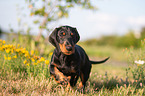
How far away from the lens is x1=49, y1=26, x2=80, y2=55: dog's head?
2.26 m

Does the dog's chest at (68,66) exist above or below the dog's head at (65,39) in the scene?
below

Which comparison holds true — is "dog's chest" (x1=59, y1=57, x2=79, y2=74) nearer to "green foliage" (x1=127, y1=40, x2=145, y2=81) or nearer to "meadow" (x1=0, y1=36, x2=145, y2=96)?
"meadow" (x1=0, y1=36, x2=145, y2=96)

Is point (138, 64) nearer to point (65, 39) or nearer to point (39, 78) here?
point (65, 39)

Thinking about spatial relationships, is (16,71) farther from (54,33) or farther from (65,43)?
(65,43)

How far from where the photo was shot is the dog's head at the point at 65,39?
7.41 feet

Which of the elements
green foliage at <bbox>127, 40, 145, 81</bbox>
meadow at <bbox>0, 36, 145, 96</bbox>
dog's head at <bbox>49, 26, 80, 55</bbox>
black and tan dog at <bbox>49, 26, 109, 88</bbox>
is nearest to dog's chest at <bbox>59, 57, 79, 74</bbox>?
black and tan dog at <bbox>49, 26, 109, 88</bbox>

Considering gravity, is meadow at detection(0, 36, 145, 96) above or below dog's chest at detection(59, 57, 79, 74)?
below

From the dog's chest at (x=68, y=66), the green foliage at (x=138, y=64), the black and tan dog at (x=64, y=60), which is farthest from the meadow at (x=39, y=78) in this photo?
the dog's chest at (x=68, y=66)

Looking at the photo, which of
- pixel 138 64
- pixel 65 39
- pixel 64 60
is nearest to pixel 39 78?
pixel 64 60

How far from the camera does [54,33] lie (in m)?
2.55

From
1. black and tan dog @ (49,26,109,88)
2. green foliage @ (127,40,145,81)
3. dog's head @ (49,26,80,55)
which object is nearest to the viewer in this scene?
dog's head @ (49,26,80,55)

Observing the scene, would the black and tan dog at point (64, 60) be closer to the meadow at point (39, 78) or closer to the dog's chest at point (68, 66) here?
the dog's chest at point (68, 66)

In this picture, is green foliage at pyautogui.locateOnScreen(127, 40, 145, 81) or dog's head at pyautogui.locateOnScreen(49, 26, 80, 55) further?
green foliage at pyautogui.locateOnScreen(127, 40, 145, 81)

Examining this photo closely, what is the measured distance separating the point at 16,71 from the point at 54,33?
1.50 meters
